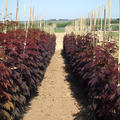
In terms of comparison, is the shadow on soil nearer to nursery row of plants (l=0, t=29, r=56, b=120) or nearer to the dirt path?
the dirt path

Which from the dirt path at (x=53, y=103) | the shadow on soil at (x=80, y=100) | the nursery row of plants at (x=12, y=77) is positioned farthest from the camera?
the dirt path at (x=53, y=103)

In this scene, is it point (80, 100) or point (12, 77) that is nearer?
point (12, 77)

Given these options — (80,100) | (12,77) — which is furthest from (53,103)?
(12,77)

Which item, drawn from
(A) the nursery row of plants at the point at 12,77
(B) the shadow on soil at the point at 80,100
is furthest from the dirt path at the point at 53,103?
(A) the nursery row of plants at the point at 12,77

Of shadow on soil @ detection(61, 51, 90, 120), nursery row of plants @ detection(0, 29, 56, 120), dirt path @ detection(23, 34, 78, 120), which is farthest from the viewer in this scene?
dirt path @ detection(23, 34, 78, 120)

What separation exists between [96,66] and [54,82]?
499 centimetres

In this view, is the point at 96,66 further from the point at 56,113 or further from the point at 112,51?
the point at 56,113

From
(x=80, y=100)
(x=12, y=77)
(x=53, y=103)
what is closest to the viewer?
(x=12, y=77)

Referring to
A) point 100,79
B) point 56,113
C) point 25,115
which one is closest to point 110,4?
point 100,79

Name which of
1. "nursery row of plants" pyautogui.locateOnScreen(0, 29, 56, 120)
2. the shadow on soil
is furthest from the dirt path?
"nursery row of plants" pyautogui.locateOnScreen(0, 29, 56, 120)

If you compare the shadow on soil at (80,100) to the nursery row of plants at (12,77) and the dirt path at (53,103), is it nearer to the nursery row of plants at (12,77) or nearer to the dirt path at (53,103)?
the dirt path at (53,103)

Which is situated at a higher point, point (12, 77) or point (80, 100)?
point (12, 77)

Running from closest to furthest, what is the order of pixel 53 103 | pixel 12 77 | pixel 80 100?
pixel 12 77, pixel 53 103, pixel 80 100

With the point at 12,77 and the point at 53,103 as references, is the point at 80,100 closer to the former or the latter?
the point at 53,103
